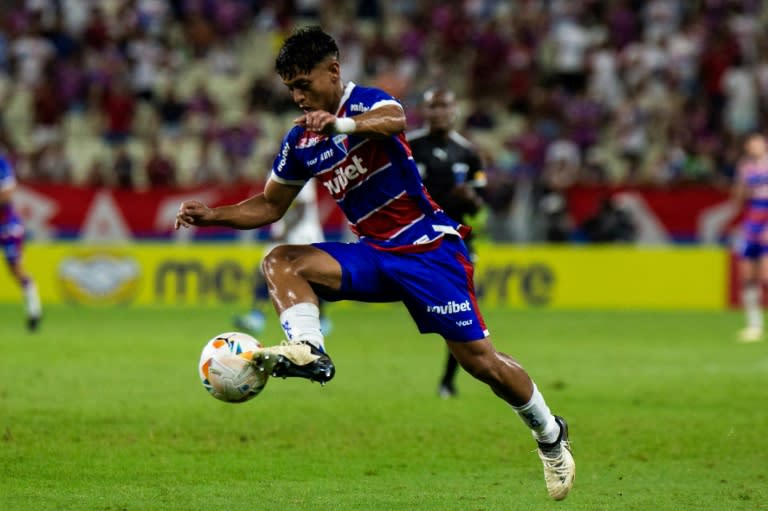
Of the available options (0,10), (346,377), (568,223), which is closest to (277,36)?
(0,10)

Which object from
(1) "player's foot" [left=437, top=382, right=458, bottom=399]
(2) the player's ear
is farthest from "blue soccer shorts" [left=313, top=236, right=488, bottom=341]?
(1) "player's foot" [left=437, top=382, right=458, bottom=399]

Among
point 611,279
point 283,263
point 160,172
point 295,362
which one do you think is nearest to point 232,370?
point 295,362

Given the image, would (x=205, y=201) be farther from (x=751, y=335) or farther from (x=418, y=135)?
(x=418, y=135)

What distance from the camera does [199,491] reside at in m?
7.93

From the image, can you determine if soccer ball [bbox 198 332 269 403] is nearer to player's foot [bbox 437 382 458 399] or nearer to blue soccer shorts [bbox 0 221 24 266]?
player's foot [bbox 437 382 458 399]

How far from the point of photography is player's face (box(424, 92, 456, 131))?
12.3 metres

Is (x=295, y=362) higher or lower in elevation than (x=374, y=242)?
lower

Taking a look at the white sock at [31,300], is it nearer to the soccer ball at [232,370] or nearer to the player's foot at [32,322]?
Result: the player's foot at [32,322]

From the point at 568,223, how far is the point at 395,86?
539 centimetres

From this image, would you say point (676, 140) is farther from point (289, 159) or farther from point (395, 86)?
point (289, 159)

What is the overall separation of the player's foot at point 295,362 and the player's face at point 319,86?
1427 mm

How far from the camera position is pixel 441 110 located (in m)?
12.3

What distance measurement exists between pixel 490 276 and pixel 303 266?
17739 mm

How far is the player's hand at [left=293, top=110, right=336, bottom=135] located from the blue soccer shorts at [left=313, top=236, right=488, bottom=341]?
39.7 inches
